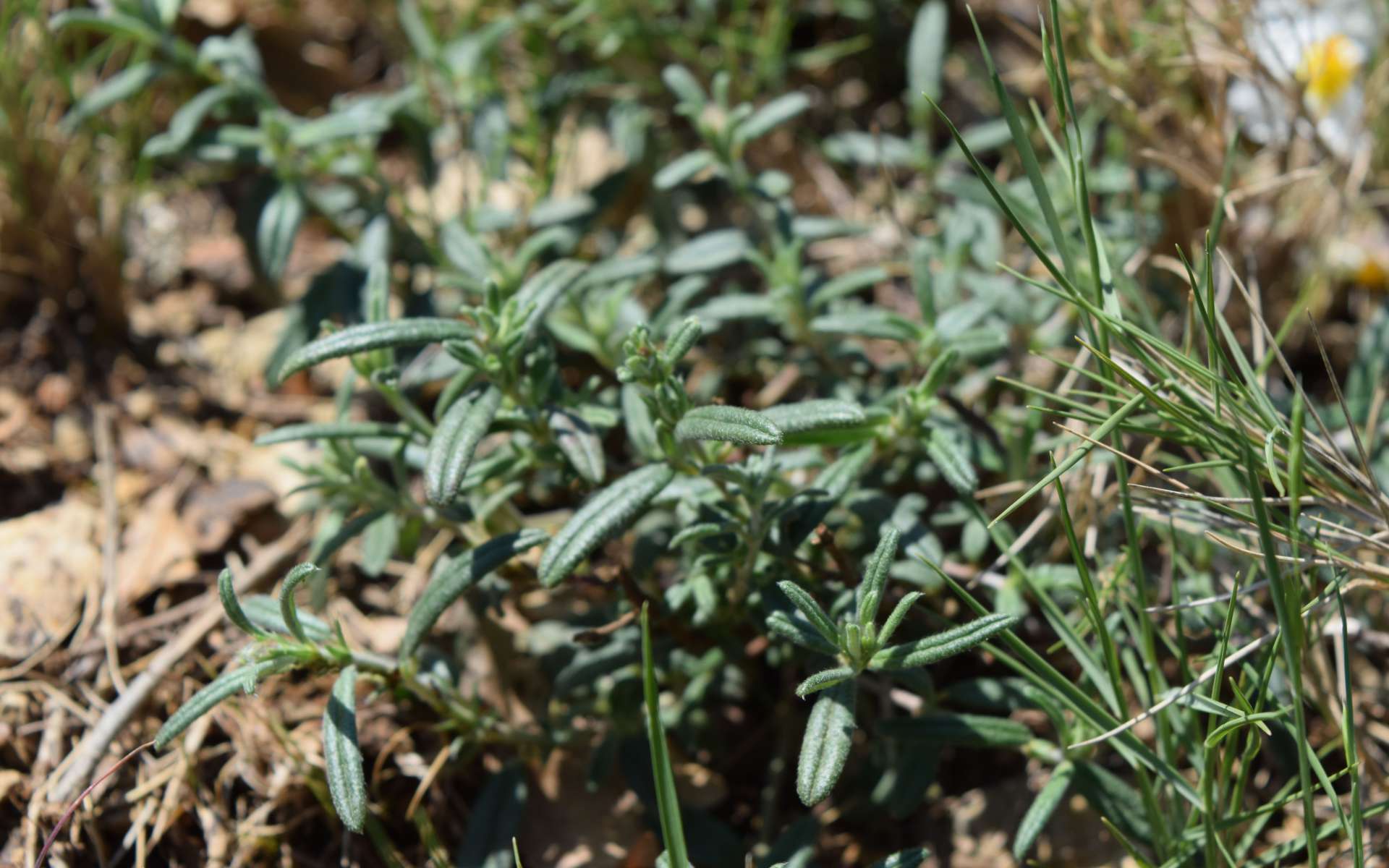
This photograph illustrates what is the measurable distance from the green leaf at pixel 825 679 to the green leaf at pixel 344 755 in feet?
2.42

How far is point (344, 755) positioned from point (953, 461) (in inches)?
47.4

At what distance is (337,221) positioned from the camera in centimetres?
314

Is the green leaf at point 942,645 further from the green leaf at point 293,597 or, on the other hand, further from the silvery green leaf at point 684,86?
the silvery green leaf at point 684,86

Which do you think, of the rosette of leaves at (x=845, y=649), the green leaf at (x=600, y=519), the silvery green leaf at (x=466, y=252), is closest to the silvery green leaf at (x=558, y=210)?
the silvery green leaf at (x=466, y=252)

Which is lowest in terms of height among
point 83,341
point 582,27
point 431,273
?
point 83,341

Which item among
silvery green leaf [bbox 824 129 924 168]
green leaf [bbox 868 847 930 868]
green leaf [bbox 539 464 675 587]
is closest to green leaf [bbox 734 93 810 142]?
silvery green leaf [bbox 824 129 924 168]

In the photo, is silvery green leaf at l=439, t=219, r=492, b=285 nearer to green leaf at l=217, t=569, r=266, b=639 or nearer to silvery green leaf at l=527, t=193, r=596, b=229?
silvery green leaf at l=527, t=193, r=596, b=229

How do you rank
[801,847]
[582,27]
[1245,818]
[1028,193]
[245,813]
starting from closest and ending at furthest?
1. [1245,818]
2. [801,847]
3. [245,813]
4. [1028,193]
5. [582,27]

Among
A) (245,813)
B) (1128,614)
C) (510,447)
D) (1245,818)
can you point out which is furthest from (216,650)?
(1245,818)

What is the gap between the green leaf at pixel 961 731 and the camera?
2102mm

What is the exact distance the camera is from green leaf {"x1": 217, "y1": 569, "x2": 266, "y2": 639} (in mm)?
1833

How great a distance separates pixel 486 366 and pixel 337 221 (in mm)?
1291

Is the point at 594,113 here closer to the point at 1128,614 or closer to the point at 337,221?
the point at 337,221

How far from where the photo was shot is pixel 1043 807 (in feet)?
6.49
